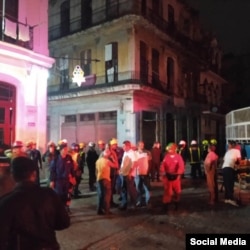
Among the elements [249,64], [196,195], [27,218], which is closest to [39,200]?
[27,218]

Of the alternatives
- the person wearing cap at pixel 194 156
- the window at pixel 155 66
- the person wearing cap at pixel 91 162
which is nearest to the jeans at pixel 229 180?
the person wearing cap at pixel 91 162

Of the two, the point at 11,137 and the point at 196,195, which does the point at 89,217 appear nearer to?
the point at 196,195

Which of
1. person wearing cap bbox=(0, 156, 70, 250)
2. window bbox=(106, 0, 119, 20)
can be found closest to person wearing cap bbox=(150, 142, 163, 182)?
window bbox=(106, 0, 119, 20)

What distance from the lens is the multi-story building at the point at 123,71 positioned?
22500mm

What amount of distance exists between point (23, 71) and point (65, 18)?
14.6 m

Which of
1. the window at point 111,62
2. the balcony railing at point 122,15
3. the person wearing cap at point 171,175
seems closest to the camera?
the person wearing cap at point 171,175

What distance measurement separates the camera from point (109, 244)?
6.80 metres

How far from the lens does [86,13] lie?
2536 cm

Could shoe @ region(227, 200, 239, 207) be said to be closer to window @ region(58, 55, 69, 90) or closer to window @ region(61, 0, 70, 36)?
window @ region(58, 55, 69, 90)

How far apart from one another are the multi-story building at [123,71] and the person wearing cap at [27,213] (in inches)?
710

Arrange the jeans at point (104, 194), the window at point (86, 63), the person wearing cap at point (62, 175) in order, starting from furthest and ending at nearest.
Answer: the window at point (86, 63) < the jeans at point (104, 194) < the person wearing cap at point (62, 175)

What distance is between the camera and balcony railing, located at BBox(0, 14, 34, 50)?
42.1 feet

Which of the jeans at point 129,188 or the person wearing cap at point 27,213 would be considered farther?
the jeans at point 129,188

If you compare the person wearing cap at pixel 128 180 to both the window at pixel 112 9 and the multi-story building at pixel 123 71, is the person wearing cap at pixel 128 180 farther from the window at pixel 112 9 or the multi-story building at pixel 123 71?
the window at pixel 112 9
